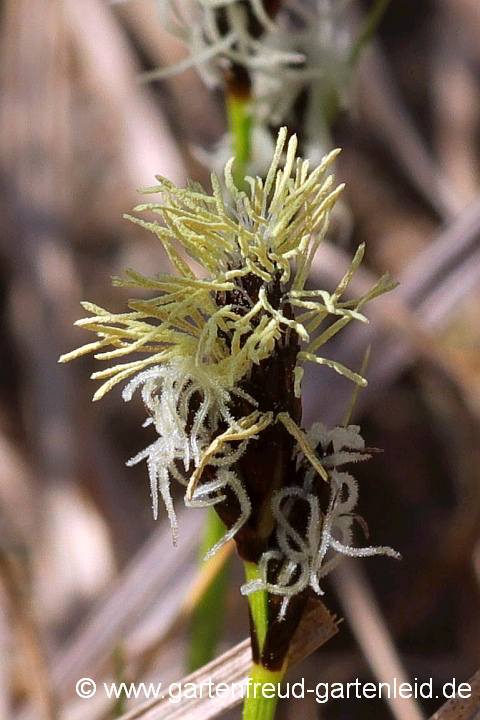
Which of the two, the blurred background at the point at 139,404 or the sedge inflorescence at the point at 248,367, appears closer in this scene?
the sedge inflorescence at the point at 248,367

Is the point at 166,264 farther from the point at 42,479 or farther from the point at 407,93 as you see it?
the point at 407,93

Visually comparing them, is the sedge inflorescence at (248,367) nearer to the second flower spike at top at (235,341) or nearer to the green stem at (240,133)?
the second flower spike at top at (235,341)

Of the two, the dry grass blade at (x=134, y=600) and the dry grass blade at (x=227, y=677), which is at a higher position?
the dry grass blade at (x=227, y=677)

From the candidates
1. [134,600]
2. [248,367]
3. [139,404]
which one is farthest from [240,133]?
[139,404]

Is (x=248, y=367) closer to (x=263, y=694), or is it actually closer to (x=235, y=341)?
(x=235, y=341)

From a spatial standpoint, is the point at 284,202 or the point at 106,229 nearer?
the point at 284,202

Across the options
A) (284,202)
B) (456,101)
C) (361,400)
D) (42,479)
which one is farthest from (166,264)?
(284,202)

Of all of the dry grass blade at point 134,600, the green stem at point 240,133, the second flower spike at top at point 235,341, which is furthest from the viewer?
the dry grass blade at point 134,600

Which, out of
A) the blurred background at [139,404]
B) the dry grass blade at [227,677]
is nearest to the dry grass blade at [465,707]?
the dry grass blade at [227,677]
